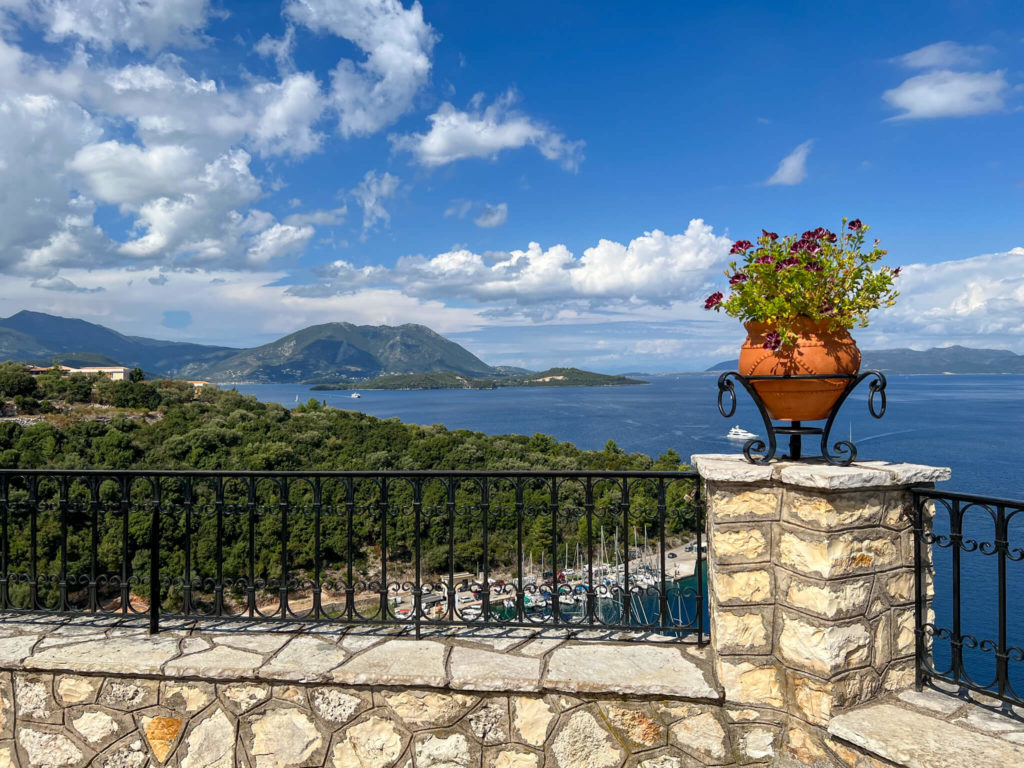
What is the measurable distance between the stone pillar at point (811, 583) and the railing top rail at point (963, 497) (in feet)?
0.15

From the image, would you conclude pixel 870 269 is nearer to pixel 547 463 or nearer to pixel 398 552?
pixel 398 552

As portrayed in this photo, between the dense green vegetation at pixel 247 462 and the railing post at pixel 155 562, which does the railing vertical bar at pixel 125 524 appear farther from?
the dense green vegetation at pixel 247 462

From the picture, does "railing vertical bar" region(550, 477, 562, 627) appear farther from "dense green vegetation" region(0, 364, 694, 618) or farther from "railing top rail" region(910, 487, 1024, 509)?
"dense green vegetation" region(0, 364, 694, 618)

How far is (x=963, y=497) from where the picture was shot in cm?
220

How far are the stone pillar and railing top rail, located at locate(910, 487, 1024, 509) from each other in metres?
0.05

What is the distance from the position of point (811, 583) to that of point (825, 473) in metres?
0.46

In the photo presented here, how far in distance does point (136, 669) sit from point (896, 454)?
5835 cm

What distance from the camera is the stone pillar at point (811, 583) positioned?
2.32m

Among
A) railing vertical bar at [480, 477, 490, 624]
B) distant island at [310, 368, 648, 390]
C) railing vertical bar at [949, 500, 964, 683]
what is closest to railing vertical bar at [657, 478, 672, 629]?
railing vertical bar at [480, 477, 490, 624]

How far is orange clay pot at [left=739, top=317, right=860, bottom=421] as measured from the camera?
2.44 metres

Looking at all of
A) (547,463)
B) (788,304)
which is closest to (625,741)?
(788,304)

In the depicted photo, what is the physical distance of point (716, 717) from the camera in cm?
254

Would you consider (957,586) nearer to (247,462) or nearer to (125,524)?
(125,524)

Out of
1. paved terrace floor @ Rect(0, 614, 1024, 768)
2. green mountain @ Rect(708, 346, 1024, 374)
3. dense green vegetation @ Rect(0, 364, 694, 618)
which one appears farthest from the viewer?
green mountain @ Rect(708, 346, 1024, 374)
